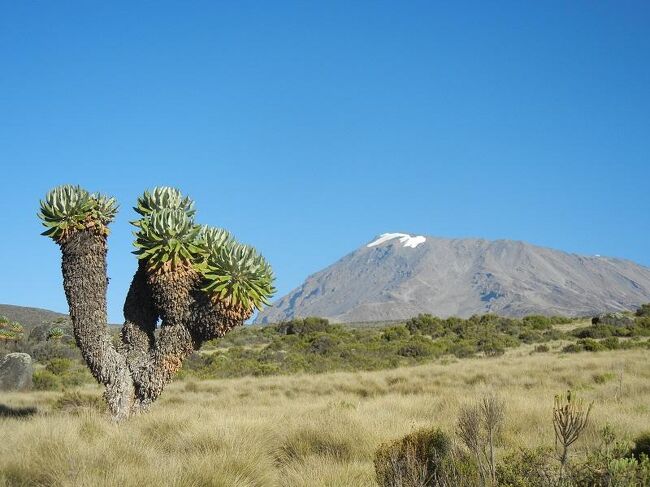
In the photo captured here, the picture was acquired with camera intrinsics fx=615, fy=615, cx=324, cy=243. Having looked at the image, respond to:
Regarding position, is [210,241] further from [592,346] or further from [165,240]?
[592,346]

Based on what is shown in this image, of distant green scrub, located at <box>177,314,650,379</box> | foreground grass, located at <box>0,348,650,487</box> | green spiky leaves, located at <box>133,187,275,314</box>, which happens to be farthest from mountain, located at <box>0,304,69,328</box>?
green spiky leaves, located at <box>133,187,275,314</box>

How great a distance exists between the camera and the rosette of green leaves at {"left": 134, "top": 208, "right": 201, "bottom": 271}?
10484 millimetres

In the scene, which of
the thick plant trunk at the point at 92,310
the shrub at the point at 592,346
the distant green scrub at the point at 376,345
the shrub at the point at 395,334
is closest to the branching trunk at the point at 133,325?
the thick plant trunk at the point at 92,310

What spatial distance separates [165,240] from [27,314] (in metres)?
57.9

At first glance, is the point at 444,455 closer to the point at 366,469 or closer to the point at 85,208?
the point at 366,469

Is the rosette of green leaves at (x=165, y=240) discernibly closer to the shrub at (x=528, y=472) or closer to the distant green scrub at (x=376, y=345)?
the shrub at (x=528, y=472)

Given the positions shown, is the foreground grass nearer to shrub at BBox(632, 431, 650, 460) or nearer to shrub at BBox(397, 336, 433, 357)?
shrub at BBox(632, 431, 650, 460)

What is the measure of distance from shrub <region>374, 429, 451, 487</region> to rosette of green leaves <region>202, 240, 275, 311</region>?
404 cm

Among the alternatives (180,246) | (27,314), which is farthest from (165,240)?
(27,314)

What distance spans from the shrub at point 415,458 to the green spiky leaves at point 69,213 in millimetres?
6521

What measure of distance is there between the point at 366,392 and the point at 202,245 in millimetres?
9420

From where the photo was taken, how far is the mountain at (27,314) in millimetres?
56562

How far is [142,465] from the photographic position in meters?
7.23

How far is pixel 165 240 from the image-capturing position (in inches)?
416
